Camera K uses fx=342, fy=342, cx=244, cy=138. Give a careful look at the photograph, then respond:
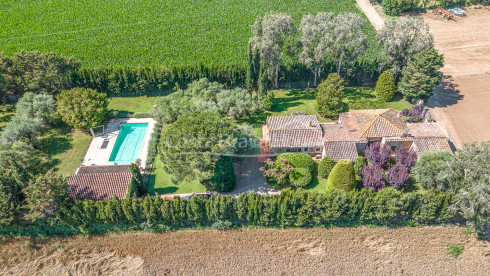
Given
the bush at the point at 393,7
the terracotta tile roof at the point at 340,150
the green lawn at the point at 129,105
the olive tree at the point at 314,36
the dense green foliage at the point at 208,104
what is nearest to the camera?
the terracotta tile roof at the point at 340,150

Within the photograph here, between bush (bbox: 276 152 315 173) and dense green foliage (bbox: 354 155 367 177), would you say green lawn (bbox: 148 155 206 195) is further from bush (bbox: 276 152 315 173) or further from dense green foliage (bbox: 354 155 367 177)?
dense green foliage (bbox: 354 155 367 177)

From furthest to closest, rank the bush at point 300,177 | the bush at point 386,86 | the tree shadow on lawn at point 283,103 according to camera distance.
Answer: the bush at point 386,86 → the tree shadow on lawn at point 283,103 → the bush at point 300,177

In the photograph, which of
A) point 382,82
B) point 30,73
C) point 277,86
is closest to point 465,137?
point 382,82

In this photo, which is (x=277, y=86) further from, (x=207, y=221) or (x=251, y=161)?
(x=207, y=221)

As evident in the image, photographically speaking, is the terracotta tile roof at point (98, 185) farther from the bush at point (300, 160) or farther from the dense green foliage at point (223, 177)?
the bush at point (300, 160)

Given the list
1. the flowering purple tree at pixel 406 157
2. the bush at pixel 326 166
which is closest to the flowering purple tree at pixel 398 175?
the flowering purple tree at pixel 406 157

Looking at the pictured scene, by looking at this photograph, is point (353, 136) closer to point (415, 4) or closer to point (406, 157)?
point (406, 157)
